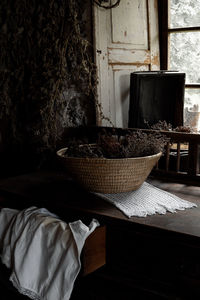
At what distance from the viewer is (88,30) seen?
258 cm

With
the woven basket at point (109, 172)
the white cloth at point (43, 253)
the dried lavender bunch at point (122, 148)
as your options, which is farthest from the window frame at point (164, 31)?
the white cloth at point (43, 253)

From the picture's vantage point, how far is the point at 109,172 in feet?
6.36

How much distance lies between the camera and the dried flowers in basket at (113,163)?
6.35 feet

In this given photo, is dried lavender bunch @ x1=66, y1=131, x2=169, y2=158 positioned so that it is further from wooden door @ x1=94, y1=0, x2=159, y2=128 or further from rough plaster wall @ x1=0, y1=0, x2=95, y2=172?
wooden door @ x1=94, y1=0, x2=159, y2=128

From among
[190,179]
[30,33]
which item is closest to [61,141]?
[30,33]

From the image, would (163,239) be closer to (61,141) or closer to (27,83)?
(61,141)

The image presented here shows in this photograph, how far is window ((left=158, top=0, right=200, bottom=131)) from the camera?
115 inches

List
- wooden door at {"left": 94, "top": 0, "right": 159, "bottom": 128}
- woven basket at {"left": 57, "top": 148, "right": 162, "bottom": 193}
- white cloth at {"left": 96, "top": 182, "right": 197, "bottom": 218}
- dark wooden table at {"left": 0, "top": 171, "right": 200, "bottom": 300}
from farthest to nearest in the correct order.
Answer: wooden door at {"left": 94, "top": 0, "right": 159, "bottom": 128} → woven basket at {"left": 57, "top": 148, "right": 162, "bottom": 193} → white cloth at {"left": 96, "top": 182, "right": 197, "bottom": 218} → dark wooden table at {"left": 0, "top": 171, "right": 200, "bottom": 300}

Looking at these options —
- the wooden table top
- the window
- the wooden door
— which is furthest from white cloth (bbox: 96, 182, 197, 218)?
the window

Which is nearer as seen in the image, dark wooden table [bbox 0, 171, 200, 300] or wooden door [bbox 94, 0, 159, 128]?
dark wooden table [bbox 0, 171, 200, 300]

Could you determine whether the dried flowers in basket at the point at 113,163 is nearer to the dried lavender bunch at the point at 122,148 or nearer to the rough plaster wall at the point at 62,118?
the dried lavender bunch at the point at 122,148

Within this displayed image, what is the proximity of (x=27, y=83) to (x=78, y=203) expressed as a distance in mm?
937

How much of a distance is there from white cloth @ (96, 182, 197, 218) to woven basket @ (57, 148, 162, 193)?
0.04 meters

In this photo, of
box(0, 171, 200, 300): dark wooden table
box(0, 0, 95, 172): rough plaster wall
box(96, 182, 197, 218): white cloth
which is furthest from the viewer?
box(0, 0, 95, 172): rough plaster wall
